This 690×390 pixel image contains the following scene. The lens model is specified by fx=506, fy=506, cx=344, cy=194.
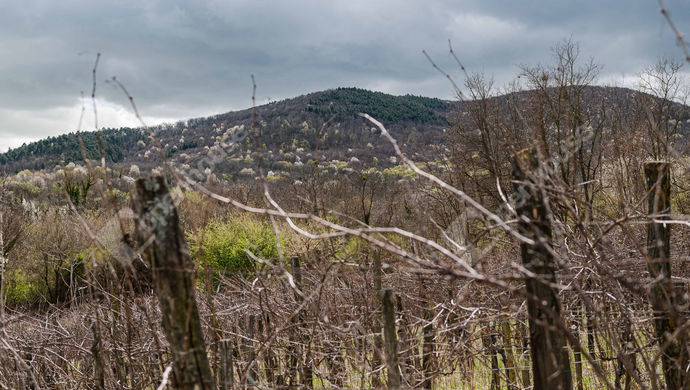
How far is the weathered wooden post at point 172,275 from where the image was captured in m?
1.56

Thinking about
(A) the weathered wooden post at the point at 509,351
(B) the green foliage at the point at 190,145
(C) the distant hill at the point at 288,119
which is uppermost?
(C) the distant hill at the point at 288,119

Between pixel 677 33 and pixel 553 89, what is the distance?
22.0m

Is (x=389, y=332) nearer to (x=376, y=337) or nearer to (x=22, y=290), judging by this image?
(x=376, y=337)

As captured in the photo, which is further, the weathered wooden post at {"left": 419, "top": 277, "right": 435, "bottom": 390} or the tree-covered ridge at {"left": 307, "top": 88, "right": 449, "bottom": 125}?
the tree-covered ridge at {"left": 307, "top": 88, "right": 449, "bottom": 125}

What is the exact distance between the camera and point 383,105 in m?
105

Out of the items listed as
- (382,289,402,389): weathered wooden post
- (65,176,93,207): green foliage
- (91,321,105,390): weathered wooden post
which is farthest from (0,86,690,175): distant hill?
(382,289,402,389): weathered wooden post

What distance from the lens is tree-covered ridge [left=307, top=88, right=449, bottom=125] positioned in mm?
97688

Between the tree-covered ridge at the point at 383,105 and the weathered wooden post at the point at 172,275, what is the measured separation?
90.2 metres

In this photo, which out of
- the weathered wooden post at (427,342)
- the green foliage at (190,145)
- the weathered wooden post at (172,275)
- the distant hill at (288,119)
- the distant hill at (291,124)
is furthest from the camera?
the distant hill at (288,119)

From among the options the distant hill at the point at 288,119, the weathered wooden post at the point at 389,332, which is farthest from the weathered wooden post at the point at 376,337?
the distant hill at the point at 288,119

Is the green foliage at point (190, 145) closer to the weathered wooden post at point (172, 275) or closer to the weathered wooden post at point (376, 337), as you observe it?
the weathered wooden post at point (376, 337)

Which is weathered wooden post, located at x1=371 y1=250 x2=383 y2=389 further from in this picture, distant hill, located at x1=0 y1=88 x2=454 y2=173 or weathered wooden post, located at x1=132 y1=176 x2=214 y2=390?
distant hill, located at x1=0 y1=88 x2=454 y2=173

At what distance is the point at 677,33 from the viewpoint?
4.11 ft

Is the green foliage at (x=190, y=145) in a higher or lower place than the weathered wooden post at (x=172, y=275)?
higher
